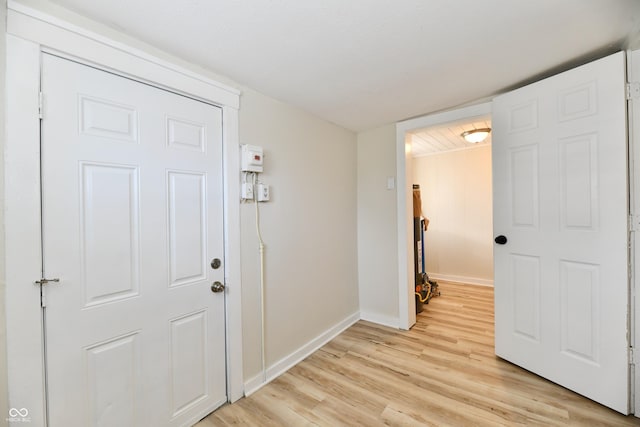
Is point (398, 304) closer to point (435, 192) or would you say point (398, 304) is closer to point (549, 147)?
point (549, 147)

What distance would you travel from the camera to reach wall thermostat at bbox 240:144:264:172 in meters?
1.78

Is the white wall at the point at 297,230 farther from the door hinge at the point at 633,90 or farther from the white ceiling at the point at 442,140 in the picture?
the door hinge at the point at 633,90

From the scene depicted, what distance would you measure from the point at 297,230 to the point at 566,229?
1928 millimetres

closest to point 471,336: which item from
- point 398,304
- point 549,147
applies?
point 398,304

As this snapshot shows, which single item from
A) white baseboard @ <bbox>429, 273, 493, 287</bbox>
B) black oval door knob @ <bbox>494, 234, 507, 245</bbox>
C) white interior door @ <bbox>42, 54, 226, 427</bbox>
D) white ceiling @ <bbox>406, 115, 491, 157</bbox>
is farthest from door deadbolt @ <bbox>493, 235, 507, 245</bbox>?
white baseboard @ <bbox>429, 273, 493, 287</bbox>

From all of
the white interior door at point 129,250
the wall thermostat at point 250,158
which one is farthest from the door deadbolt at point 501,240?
the white interior door at point 129,250

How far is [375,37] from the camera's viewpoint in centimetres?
137

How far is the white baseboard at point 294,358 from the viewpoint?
6.08 feet

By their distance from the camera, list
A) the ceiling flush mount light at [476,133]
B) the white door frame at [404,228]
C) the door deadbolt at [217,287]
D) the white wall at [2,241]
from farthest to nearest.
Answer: the ceiling flush mount light at [476,133]
the white door frame at [404,228]
the door deadbolt at [217,287]
the white wall at [2,241]

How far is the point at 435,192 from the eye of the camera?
462cm

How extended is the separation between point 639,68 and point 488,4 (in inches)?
43.0

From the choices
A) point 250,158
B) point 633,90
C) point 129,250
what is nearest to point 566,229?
point 633,90

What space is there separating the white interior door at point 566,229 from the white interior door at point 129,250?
218 centimetres

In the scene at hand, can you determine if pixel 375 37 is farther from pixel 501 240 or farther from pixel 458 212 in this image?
pixel 458 212
